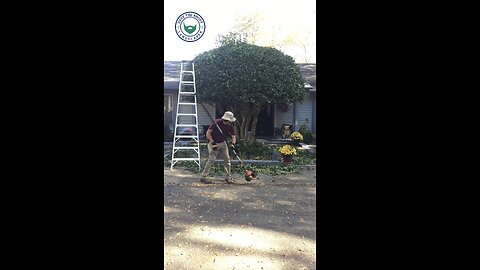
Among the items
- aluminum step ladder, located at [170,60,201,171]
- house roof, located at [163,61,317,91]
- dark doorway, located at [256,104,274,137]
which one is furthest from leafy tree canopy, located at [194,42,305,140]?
dark doorway, located at [256,104,274,137]

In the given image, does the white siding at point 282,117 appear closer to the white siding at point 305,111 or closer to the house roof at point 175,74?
the white siding at point 305,111

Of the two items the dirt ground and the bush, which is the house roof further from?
the dirt ground

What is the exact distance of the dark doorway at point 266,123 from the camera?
12492 mm

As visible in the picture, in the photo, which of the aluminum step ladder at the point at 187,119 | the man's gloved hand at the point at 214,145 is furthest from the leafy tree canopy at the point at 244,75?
the man's gloved hand at the point at 214,145

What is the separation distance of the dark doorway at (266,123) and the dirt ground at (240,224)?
614 centimetres

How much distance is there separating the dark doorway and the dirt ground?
614cm

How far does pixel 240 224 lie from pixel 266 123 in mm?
8795

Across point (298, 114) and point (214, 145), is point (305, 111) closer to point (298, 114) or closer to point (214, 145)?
point (298, 114)

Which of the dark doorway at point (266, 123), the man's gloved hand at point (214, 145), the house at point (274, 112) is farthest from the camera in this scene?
the dark doorway at point (266, 123)

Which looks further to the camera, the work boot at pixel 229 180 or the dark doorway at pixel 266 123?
the dark doorway at pixel 266 123

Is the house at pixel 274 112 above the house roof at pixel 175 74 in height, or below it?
below

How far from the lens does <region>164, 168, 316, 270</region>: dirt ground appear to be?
9.84ft
